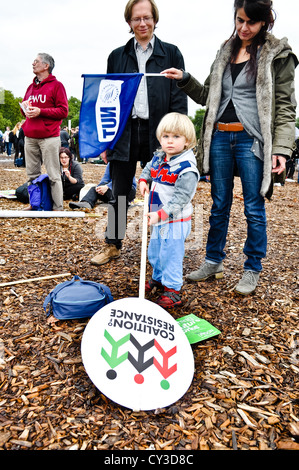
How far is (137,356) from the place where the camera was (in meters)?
1.76

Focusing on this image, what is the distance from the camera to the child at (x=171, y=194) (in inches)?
90.4

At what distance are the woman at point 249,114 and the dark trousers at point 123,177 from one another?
51 cm

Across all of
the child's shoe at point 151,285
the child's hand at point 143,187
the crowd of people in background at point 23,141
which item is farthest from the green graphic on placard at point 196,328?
A: the crowd of people in background at point 23,141

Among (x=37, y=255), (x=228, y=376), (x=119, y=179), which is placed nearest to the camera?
(x=228, y=376)

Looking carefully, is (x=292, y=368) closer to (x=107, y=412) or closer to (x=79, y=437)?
(x=107, y=412)

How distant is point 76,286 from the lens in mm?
2430

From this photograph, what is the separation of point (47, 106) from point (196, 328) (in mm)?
4040

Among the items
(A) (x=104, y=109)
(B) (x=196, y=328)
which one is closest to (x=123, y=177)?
(A) (x=104, y=109)

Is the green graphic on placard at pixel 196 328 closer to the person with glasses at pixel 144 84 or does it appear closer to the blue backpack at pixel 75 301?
the blue backpack at pixel 75 301

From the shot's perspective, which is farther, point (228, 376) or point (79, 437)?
point (228, 376)
